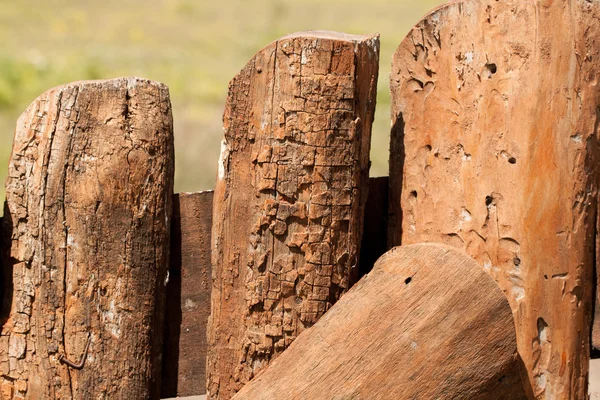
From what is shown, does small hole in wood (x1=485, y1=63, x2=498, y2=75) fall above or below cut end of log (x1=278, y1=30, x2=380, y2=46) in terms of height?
below

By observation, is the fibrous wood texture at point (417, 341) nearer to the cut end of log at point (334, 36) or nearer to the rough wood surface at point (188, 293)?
the rough wood surface at point (188, 293)

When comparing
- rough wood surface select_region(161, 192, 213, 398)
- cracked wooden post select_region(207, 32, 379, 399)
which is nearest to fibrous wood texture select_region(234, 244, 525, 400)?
cracked wooden post select_region(207, 32, 379, 399)

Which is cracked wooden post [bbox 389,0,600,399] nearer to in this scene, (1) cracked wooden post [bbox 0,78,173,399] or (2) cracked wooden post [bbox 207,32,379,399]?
(2) cracked wooden post [bbox 207,32,379,399]

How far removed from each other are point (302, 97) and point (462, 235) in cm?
56

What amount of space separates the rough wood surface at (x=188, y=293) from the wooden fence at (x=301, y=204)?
0.22 feet

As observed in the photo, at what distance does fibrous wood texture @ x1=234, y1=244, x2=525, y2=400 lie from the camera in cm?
167

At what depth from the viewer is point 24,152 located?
189 cm

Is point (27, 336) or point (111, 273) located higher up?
point (111, 273)

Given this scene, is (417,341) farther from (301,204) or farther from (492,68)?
(492,68)

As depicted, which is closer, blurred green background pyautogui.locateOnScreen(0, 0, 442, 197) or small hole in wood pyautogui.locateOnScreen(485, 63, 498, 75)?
small hole in wood pyautogui.locateOnScreen(485, 63, 498, 75)

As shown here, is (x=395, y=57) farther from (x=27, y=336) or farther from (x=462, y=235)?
(x=27, y=336)

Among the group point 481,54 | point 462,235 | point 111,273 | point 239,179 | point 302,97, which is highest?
point 481,54

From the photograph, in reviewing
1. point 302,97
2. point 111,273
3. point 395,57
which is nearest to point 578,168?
point 395,57

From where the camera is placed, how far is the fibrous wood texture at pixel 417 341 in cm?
167
